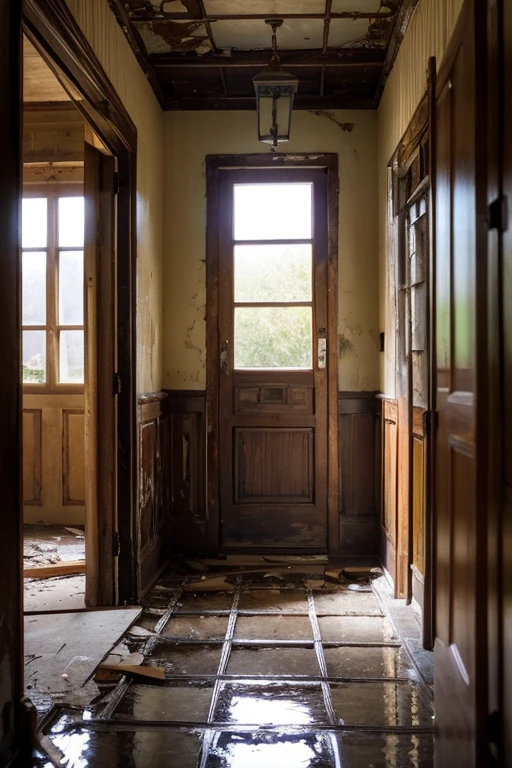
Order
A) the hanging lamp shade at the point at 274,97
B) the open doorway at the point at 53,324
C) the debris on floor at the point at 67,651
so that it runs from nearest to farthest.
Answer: the debris on floor at the point at 67,651 < the hanging lamp shade at the point at 274,97 < the open doorway at the point at 53,324

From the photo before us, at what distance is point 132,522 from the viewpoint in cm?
341

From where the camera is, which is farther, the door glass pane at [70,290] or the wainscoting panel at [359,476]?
the door glass pane at [70,290]

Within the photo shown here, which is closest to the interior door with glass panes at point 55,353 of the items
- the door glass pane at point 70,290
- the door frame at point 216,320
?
the door glass pane at point 70,290

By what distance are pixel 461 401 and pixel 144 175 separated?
2.72 metres

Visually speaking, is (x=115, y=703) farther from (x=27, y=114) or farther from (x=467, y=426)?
(x=27, y=114)

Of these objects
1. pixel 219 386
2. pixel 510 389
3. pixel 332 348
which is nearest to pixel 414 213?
pixel 332 348

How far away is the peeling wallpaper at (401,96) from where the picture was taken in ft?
8.52

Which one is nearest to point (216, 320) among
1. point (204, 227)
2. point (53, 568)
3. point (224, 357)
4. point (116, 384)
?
point (224, 357)

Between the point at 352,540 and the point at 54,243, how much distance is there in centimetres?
323

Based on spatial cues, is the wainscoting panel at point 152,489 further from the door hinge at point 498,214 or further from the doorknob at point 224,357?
the door hinge at point 498,214

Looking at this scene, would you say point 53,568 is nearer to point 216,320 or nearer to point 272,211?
point 216,320

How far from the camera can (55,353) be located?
5102 millimetres

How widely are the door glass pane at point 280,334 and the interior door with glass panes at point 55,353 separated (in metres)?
1.58

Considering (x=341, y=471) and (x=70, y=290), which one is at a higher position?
(x=70, y=290)
